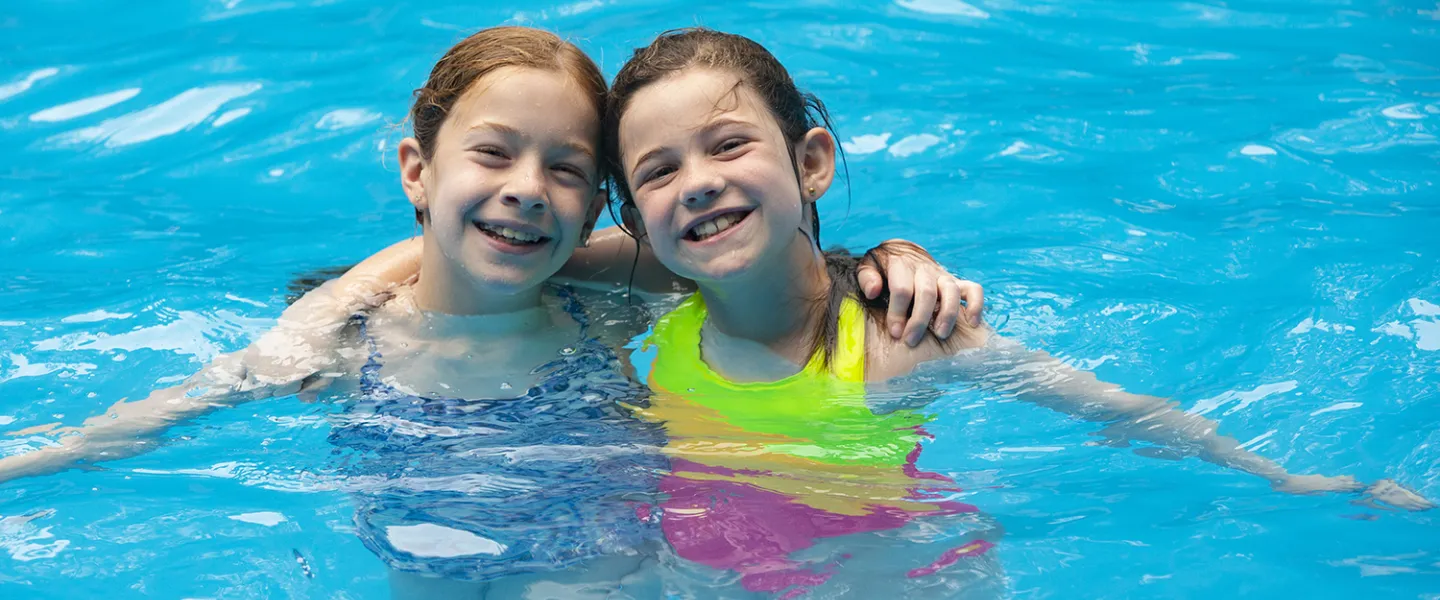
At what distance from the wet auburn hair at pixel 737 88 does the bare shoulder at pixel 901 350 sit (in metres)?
0.04

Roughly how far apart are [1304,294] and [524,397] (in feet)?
8.90

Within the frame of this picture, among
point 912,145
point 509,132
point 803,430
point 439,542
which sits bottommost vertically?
point 439,542

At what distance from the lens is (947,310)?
139 inches

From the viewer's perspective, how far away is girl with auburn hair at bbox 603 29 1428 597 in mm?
3316

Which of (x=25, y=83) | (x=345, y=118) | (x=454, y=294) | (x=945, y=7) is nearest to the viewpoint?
(x=454, y=294)

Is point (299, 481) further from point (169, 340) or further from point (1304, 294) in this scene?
point (1304, 294)

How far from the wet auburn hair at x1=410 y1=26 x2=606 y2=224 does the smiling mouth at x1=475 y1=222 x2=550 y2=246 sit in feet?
1.01

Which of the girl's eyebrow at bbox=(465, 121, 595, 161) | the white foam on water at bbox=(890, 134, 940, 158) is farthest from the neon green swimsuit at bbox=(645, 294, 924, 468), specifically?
the white foam on water at bbox=(890, 134, 940, 158)

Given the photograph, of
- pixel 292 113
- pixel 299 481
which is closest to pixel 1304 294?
pixel 299 481

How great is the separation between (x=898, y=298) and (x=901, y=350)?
0.15 metres

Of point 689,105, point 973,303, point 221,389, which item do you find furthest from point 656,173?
point 221,389

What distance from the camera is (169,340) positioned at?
179 inches

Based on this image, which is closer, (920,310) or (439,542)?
(439,542)

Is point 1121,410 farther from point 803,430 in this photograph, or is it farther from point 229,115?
point 229,115
